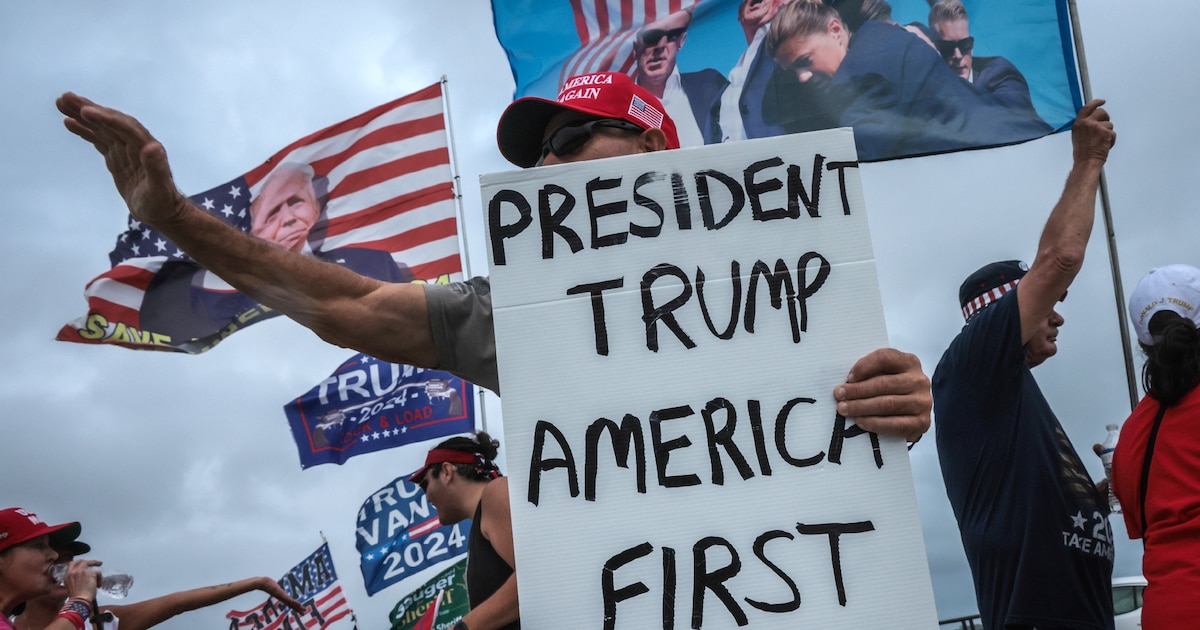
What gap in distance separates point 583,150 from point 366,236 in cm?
765

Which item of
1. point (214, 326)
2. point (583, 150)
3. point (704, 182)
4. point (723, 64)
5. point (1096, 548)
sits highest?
point (723, 64)

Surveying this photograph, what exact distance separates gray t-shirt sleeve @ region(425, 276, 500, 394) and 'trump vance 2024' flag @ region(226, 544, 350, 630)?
8.17m

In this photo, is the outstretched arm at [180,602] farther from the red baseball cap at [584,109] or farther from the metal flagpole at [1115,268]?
the metal flagpole at [1115,268]

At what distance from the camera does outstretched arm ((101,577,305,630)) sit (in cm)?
576

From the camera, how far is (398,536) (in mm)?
9555

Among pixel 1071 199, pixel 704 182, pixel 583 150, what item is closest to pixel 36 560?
pixel 583 150

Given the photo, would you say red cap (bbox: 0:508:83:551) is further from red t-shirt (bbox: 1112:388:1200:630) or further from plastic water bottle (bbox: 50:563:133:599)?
red t-shirt (bbox: 1112:388:1200:630)

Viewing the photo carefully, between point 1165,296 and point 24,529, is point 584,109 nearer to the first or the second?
point 1165,296

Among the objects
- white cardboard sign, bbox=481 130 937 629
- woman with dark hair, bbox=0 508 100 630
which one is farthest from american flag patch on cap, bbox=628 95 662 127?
woman with dark hair, bbox=0 508 100 630

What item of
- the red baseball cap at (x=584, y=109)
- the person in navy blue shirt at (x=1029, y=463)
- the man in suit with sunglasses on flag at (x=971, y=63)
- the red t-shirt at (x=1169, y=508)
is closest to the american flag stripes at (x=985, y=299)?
the person in navy blue shirt at (x=1029, y=463)

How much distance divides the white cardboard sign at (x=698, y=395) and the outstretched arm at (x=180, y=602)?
4.65 m

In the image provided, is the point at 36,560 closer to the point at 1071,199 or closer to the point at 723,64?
the point at 1071,199

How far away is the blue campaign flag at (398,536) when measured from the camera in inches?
370

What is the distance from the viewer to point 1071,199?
2.87 m
